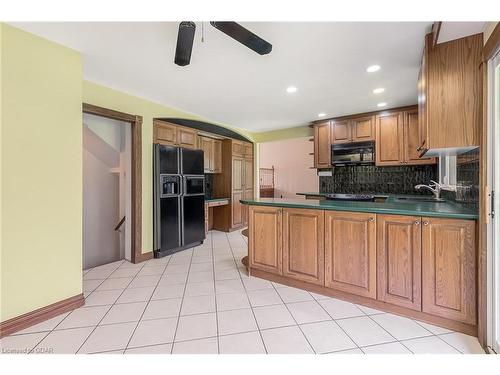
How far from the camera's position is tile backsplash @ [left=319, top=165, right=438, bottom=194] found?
4117mm

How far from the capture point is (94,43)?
2037 millimetres

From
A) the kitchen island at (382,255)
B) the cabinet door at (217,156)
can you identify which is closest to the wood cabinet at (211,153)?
the cabinet door at (217,156)

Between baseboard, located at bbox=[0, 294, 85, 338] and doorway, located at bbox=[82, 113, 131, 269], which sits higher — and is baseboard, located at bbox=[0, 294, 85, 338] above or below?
below

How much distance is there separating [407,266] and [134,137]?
3404 millimetres

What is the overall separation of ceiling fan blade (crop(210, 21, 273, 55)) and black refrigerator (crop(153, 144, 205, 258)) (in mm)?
2339

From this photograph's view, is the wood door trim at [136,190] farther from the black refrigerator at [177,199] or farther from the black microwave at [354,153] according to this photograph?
the black microwave at [354,153]

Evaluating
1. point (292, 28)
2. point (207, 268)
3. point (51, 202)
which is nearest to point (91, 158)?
point (51, 202)

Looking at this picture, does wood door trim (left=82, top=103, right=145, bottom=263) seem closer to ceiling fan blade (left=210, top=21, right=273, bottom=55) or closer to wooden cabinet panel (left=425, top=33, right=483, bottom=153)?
ceiling fan blade (left=210, top=21, right=273, bottom=55)

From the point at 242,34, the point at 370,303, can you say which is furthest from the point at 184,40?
the point at 370,303

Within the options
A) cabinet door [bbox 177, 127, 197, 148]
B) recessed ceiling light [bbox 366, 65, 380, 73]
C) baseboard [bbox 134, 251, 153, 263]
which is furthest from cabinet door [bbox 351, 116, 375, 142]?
baseboard [bbox 134, 251, 153, 263]

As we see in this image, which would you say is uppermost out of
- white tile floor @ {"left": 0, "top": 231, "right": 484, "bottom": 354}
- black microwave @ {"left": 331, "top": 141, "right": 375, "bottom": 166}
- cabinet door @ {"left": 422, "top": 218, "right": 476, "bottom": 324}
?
black microwave @ {"left": 331, "top": 141, "right": 375, "bottom": 166}

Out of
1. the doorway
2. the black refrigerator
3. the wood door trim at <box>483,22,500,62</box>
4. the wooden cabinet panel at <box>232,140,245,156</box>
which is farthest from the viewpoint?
the wooden cabinet panel at <box>232,140,245,156</box>

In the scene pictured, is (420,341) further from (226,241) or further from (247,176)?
(247,176)

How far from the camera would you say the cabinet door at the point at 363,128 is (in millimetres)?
4191
